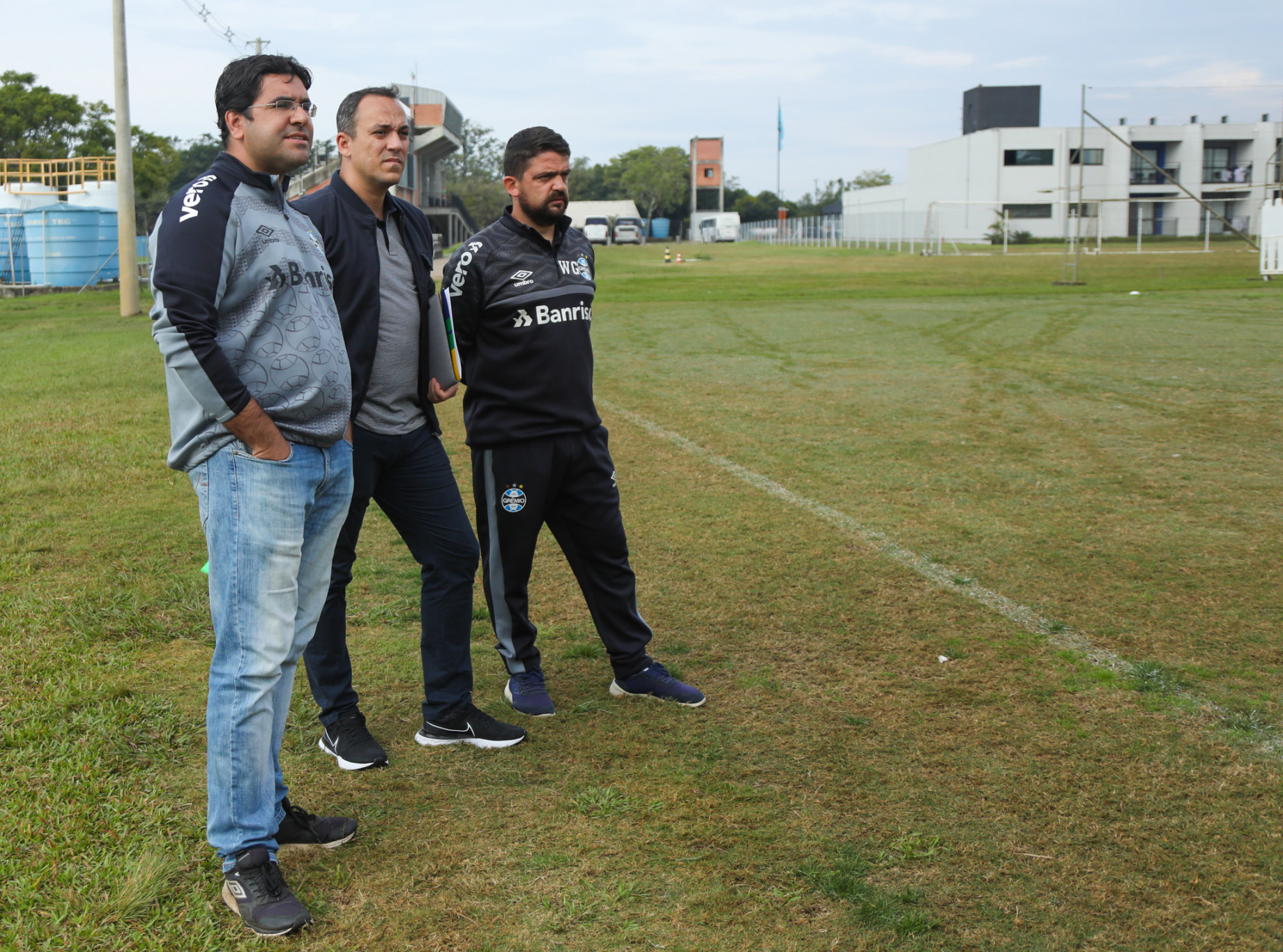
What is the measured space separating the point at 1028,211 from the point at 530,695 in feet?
242

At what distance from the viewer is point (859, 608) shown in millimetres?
5094

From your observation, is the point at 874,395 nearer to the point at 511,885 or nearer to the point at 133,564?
the point at 133,564

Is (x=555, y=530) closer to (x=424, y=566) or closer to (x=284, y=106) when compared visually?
(x=424, y=566)

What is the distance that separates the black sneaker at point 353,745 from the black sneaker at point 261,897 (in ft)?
2.60

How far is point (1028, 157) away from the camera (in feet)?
237

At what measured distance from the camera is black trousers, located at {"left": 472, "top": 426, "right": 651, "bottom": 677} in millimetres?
4082

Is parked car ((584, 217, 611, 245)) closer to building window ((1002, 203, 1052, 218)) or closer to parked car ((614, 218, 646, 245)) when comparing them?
parked car ((614, 218, 646, 245))

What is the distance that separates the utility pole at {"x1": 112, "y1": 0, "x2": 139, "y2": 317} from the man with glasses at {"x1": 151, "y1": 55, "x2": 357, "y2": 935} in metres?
19.8

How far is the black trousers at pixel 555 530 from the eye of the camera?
408 cm

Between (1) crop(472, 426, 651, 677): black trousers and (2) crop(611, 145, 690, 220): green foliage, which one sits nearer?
(1) crop(472, 426, 651, 677): black trousers

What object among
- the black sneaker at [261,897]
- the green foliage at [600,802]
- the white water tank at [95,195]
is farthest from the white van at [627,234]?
the black sneaker at [261,897]

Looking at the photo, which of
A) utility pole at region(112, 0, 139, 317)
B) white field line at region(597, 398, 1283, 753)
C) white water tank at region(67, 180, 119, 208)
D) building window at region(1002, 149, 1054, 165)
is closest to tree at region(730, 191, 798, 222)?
building window at region(1002, 149, 1054, 165)

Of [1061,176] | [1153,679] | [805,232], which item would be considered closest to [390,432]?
[1153,679]

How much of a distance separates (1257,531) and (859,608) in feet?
8.71
